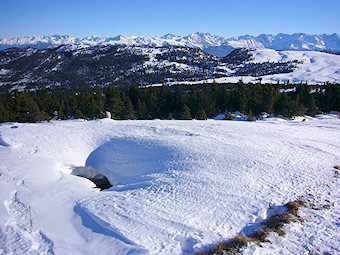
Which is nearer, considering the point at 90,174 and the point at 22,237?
the point at 22,237

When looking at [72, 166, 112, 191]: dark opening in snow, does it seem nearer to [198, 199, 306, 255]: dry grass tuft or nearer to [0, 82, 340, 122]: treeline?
[198, 199, 306, 255]: dry grass tuft

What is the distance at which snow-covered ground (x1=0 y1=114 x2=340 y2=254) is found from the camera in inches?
271

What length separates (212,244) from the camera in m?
6.54

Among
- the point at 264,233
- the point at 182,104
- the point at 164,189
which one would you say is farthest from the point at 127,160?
the point at 182,104

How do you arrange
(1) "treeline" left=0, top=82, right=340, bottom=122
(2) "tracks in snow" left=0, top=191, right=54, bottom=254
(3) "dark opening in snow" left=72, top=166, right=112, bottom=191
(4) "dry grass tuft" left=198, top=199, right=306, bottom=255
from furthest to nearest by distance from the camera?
1. (1) "treeline" left=0, top=82, right=340, bottom=122
2. (3) "dark opening in snow" left=72, top=166, right=112, bottom=191
3. (2) "tracks in snow" left=0, top=191, right=54, bottom=254
4. (4) "dry grass tuft" left=198, top=199, right=306, bottom=255

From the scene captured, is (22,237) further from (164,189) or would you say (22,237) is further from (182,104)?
(182,104)

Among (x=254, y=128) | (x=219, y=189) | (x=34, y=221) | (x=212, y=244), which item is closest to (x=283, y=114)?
(x=254, y=128)

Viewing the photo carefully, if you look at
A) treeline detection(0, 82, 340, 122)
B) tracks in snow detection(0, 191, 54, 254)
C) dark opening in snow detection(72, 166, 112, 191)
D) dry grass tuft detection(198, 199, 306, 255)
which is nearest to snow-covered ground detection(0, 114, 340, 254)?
tracks in snow detection(0, 191, 54, 254)

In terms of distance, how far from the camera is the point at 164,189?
378 inches

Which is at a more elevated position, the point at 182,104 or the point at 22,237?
the point at 182,104

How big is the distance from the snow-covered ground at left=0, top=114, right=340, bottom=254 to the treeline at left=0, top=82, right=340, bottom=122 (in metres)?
25.9

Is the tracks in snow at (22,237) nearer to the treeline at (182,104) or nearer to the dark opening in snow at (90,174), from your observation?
the dark opening in snow at (90,174)

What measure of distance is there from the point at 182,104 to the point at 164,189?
4126 centimetres

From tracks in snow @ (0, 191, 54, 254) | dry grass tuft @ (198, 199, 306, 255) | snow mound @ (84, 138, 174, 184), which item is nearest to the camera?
dry grass tuft @ (198, 199, 306, 255)
